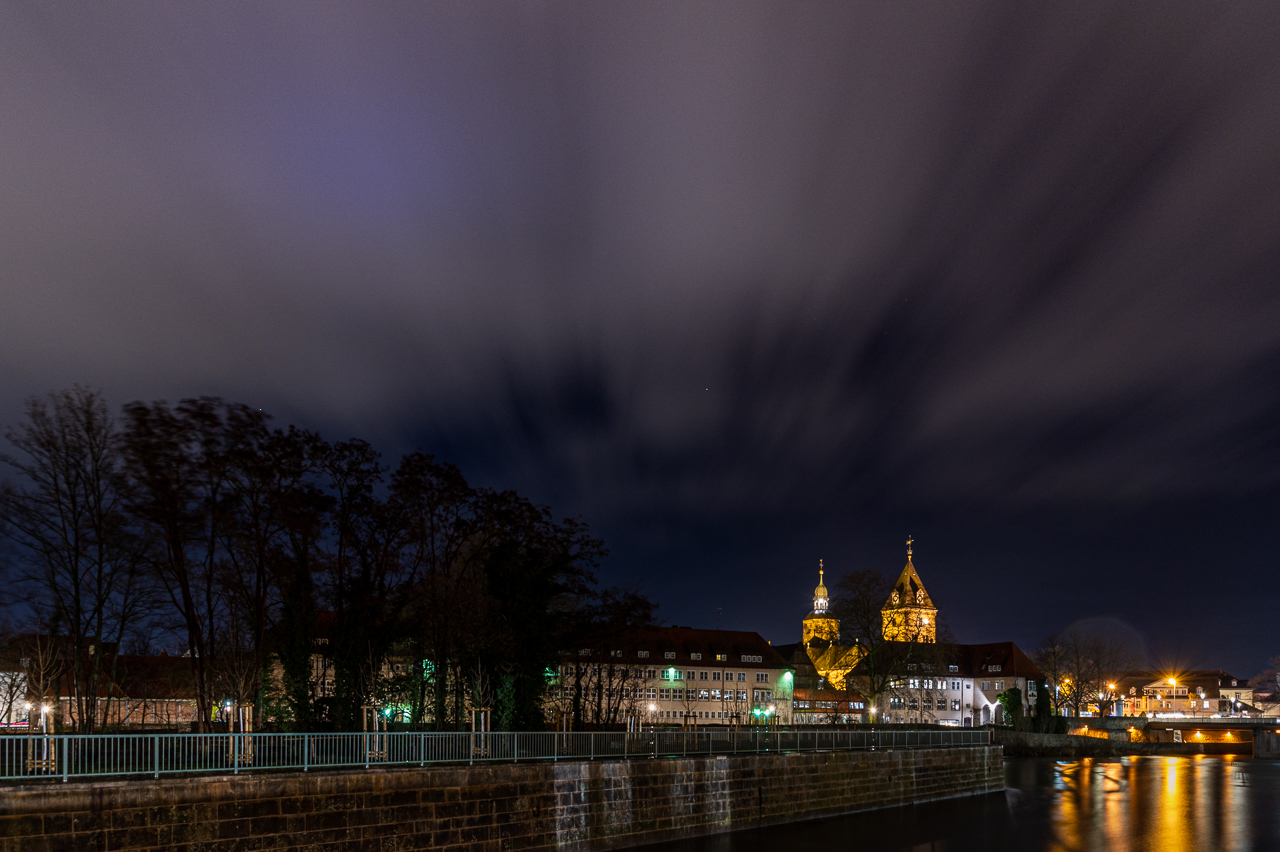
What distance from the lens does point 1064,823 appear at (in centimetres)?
4056

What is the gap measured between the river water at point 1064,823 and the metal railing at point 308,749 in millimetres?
3278

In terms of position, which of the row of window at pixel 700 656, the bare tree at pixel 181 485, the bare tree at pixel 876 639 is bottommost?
the row of window at pixel 700 656

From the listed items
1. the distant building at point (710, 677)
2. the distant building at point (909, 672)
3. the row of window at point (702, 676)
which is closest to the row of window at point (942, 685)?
the distant building at point (909, 672)

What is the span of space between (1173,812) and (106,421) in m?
47.5

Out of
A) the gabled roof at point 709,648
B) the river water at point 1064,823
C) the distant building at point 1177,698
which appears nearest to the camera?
the river water at point 1064,823

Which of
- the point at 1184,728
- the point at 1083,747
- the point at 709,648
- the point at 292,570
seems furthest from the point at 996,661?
the point at 292,570

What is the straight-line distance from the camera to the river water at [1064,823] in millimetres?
32094

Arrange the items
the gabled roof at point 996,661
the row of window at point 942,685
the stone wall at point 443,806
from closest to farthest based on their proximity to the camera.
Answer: the stone wall at point 443,806
the row of window at point 942,685
the gabled roof at point 996,661

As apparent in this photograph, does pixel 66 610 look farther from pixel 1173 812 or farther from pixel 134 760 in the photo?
pixel 1173 812

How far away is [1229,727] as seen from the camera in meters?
114

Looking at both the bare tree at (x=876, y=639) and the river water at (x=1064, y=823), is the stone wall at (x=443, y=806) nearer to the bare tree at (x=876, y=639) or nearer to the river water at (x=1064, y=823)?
the river water at (x=1064, y=823)

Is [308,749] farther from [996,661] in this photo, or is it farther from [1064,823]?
[996,661]

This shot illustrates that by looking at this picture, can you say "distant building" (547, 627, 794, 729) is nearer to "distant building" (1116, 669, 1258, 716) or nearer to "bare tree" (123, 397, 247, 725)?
"bare tree" (123, 397, 247, 725)

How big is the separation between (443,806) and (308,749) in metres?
3.48
